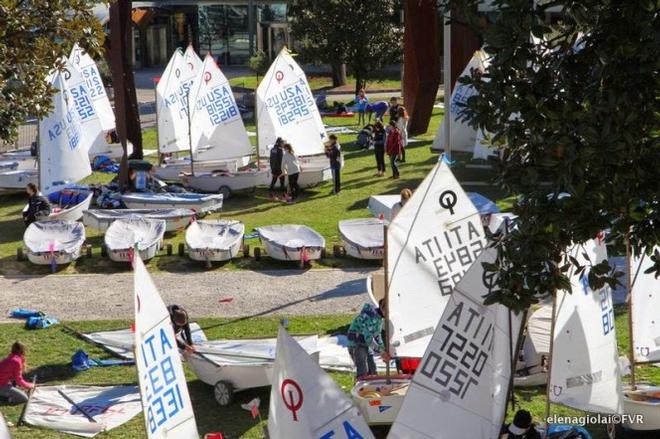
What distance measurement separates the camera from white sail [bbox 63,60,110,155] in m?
32.5

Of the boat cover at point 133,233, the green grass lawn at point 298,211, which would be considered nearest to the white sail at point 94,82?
the green grass lawn at point 298,211

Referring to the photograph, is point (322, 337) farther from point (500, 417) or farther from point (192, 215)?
point (192, 215)

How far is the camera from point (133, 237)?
963 inches

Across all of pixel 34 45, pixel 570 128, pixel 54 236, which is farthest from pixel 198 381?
pixel 570 128

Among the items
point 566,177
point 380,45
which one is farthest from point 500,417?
point 380,45

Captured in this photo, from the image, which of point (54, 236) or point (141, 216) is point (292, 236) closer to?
point (141, 216)

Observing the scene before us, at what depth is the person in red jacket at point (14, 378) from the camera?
16656 millimetres

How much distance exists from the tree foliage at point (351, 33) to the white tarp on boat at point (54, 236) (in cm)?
2209

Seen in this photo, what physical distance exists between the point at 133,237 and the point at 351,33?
75.2ft

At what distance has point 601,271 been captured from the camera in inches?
424

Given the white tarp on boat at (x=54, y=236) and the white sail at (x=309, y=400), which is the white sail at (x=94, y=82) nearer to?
the white tarp on boat at (x=54, y=236)

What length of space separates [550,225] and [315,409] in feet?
9.21

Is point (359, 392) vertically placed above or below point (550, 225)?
below

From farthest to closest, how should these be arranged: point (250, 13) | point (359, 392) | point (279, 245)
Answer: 1. point (250, 13)
2. point (279, 245)
3. point (359, 392)
